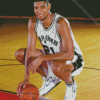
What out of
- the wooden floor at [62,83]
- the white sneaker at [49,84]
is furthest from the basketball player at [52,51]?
the wooden floor at [62,83]

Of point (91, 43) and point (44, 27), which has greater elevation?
point (44, 27)

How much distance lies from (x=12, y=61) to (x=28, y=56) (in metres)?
1.52

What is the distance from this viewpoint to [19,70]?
3.20 m

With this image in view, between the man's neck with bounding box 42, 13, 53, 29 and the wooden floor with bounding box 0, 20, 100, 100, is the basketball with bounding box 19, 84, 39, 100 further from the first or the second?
the man's neck with bounding box 42, 13, 53, 29

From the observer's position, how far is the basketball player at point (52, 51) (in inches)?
78.3

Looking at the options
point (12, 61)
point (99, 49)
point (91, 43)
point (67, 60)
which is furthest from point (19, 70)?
point (91, 43)

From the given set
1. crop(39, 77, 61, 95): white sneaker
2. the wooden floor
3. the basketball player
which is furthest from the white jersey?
the wooden floor

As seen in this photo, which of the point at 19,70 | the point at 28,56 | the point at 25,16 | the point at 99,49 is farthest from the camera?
the point at 25,16

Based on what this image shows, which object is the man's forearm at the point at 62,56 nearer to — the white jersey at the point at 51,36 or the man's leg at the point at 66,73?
the man's leg at the point at 66,73

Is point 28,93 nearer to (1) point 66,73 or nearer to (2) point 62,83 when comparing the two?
(1) point 66,73

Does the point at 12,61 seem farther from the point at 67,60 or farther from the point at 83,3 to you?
the point at 83,3

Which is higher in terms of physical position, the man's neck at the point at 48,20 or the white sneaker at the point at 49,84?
A: the man's neck at the point at 48,20

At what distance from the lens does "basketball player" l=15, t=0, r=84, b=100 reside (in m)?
1.99

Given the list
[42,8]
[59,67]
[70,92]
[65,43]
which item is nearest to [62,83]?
[70,92]
